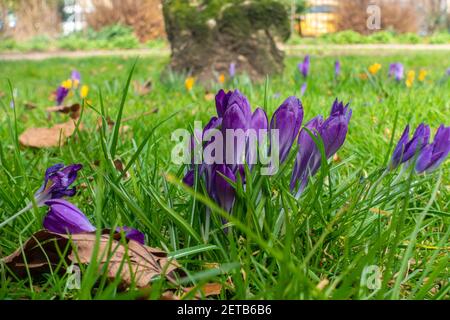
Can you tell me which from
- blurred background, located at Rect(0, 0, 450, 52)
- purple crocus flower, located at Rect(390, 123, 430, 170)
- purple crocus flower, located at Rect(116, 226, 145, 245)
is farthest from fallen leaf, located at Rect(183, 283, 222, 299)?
blurred background, located at Rect(0, 0, 450, 52)

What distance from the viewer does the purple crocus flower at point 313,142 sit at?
1.04 m

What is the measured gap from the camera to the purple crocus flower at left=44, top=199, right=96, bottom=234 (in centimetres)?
100

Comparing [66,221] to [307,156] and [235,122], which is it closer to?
[235,122]

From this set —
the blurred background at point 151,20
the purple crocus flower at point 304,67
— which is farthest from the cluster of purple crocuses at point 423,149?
the blurred background at point 151,20

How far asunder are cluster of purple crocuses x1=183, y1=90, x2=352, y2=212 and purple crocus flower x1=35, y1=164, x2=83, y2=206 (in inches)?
8.8

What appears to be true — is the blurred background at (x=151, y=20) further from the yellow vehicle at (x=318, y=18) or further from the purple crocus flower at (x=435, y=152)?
the purple crocus flower at (x=435, y=152)

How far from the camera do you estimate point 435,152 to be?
125cm

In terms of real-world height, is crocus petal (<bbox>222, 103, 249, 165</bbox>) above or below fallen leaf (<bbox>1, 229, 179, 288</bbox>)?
above

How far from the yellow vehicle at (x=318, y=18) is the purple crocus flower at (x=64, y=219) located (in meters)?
19.3

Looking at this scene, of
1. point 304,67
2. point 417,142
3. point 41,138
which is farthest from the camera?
point 304,67

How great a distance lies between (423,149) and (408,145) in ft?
0.17

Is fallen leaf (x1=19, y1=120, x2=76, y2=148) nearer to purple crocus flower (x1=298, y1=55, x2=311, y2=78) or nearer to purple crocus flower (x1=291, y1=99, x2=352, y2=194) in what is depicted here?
purple crocus flower (x1=291, y1=99, x2=352, y2=194)

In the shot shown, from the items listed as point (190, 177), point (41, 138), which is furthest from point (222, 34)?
point (190, 177)
